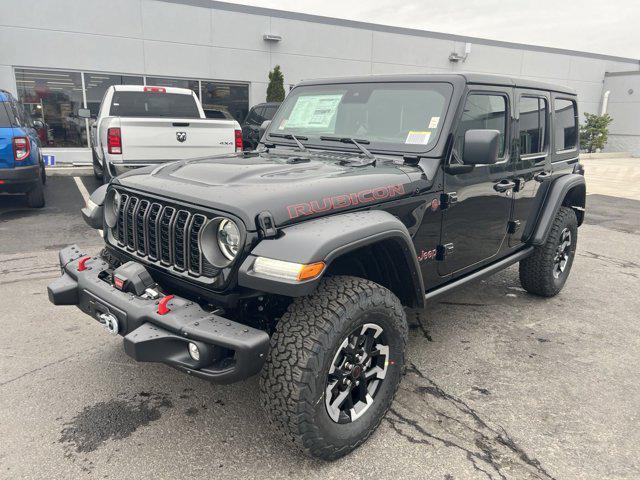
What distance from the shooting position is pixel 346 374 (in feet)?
8.19

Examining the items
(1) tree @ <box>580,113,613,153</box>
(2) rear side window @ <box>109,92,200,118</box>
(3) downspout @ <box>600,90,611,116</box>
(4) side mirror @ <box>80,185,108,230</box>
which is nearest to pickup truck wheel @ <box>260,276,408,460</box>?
(4) side mirror @ <box>80,185,108,230</box>

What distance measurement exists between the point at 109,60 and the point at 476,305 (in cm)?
1276

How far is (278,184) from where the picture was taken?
2.55 meters

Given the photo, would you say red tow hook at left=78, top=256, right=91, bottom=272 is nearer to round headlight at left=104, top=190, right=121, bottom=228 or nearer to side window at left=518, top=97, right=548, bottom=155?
round headlight at left=104, top=190, right=121, bottom=228

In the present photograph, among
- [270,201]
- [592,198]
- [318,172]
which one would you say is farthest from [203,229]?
[592,198]

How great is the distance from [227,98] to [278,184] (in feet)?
45.2

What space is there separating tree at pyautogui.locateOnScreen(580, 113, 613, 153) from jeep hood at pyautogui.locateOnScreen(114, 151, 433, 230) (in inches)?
898

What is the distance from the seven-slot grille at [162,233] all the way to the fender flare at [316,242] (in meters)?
0.30

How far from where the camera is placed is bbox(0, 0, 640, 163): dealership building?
12.9 metres

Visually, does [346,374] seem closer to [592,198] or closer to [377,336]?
[377,336]

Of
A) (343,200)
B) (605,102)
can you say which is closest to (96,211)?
(343,200)

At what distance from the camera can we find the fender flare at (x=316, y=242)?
2.13 meters

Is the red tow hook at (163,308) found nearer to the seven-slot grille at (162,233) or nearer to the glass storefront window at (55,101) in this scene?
the seven-slot grille at (162,233)

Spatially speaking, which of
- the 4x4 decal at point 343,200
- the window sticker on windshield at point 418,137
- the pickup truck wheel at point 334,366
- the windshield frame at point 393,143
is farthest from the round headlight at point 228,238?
the window sticker on windshield at point 418,137
